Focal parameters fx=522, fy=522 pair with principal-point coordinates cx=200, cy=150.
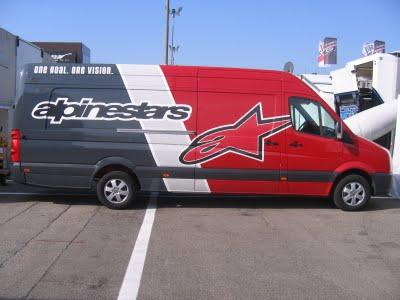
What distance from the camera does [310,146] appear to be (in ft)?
30.1

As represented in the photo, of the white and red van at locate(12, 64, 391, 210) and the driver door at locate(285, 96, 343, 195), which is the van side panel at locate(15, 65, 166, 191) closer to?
the white and red van at locate(12, 64, 391, 210)

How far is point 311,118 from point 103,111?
3.63 metres

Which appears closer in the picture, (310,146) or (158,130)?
(158,130)

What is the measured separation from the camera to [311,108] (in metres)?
9.20

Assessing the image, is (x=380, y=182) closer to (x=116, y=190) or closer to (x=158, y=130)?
(x=158, y=130)

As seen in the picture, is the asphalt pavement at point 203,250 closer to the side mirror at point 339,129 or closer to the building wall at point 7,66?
the side mirror at point 339,129

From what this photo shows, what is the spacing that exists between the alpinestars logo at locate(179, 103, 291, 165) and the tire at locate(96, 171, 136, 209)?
102 centimetres

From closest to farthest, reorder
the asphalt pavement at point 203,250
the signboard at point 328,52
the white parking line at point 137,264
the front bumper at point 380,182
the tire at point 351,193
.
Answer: the white parking line at point 137,264 < the asphalt pavement at point 203,250 < the tire at point 351,193 < the front bumper at point 380,182 < the signboard at point 328,52

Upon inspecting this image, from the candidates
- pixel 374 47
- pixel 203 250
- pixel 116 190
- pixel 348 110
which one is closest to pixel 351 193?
pixel 203 250

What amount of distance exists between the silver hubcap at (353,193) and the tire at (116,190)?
148 inches

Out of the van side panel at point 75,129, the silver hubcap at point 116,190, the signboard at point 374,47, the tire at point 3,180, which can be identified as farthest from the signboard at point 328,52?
the silver hubcap at point 116,190

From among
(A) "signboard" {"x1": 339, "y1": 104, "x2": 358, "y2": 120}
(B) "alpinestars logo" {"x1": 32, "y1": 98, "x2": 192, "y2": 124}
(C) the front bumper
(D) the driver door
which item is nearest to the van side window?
(D) the driver door

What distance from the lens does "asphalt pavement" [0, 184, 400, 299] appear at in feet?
16.8

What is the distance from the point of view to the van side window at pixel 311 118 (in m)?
9.16
